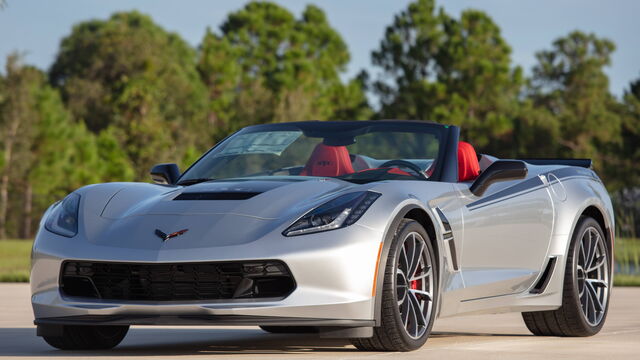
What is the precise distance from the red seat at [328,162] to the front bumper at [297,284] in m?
1.24

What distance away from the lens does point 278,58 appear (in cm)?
9344

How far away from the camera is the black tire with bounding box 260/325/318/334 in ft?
20.7

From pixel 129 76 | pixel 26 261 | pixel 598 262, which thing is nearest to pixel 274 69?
pixel 129 76

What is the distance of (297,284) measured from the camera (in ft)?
19.7

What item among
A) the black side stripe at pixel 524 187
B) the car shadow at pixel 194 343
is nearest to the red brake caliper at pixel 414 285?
the car shadow at pixel 194 343

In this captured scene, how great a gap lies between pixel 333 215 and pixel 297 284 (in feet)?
1.32

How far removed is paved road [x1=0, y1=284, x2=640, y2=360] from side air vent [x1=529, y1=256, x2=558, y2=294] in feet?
1.05

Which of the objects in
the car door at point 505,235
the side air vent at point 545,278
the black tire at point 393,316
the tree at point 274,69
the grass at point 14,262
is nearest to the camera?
the black tire at point 393,316

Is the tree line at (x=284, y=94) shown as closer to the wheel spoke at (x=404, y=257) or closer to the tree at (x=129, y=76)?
the tree at (x=129, y=76)

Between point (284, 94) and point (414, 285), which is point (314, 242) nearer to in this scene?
point (414, 285)

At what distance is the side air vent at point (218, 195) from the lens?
253 inches

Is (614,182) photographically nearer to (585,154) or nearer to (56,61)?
(585,154)

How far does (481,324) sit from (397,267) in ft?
10.6

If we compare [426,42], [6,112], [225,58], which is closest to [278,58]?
[225,58]
